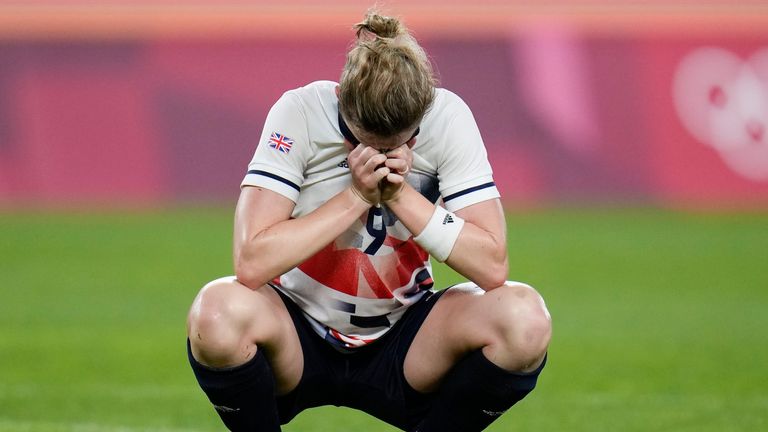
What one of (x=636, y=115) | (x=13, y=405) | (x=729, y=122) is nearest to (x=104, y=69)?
(x=636, y=115)

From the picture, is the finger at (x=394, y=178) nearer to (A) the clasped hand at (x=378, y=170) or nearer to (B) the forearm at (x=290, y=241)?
(A) the clasped hand at (x=378, y=170)

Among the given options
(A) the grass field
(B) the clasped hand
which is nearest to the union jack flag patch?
(B) the clasped hand

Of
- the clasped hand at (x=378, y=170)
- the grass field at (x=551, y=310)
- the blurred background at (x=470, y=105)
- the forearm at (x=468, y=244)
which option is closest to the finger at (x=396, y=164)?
the clasped hand at (x=378, y=170)

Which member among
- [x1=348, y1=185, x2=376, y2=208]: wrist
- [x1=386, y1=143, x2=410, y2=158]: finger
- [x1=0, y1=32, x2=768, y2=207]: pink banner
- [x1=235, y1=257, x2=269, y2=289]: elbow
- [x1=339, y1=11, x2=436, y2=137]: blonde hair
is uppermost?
[x1=339, y1=11, x2=436, y2=137]: blonde hair

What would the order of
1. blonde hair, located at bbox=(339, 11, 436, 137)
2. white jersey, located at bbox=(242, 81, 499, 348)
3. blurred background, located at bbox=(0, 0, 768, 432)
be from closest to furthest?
1. blonde hair, located at bbox=(339, 11, 436, 137)
2. white jersey, located at bbox=(242, 81, 499, 348)
3. blurred background, located at bbox=(0, 0, 768, 432)

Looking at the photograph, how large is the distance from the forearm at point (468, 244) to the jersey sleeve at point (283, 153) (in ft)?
1.03

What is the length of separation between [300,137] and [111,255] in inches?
240

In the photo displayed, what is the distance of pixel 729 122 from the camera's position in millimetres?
11430

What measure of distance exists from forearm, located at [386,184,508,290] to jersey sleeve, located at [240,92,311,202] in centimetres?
31

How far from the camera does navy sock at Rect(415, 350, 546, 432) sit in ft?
11.7

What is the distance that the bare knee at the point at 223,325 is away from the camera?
11.2ft

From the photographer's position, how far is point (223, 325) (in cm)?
341

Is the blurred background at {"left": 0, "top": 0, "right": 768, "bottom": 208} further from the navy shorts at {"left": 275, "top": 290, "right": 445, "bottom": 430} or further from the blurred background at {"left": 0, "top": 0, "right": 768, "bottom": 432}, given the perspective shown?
the navy shorts at {"left": 275, "top": 290, "right": 445, "bottom": 430}

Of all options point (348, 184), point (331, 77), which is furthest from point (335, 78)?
point (348, 184)
